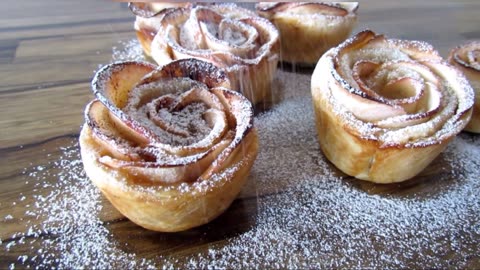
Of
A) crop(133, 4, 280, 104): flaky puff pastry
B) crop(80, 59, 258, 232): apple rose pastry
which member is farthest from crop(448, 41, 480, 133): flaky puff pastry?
crop(80, 59, 258, 232): apple rose pastry

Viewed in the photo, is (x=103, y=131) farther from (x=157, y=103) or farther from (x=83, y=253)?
(x=83, y=253)

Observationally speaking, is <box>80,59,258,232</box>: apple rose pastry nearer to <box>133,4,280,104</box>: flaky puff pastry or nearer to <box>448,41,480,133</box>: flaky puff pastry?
<box>133,4,280,104</box>: flaky puff pastry

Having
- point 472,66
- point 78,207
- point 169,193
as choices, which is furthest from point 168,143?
point 472,66

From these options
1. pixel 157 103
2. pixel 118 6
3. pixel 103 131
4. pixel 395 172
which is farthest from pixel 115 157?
pixel 118 6

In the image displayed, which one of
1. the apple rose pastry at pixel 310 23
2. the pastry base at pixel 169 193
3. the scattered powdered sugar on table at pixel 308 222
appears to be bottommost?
the scattered powdered sugar on table at pixel 308 222

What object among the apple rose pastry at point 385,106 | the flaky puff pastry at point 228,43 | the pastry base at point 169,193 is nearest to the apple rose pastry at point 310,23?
the flaky puff pastry at point 228,43

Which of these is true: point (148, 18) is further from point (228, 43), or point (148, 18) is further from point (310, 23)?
point (310, 23)

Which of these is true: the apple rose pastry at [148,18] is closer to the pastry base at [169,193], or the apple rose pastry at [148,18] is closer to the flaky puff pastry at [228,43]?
the flaky puff pastry at [228,43]
